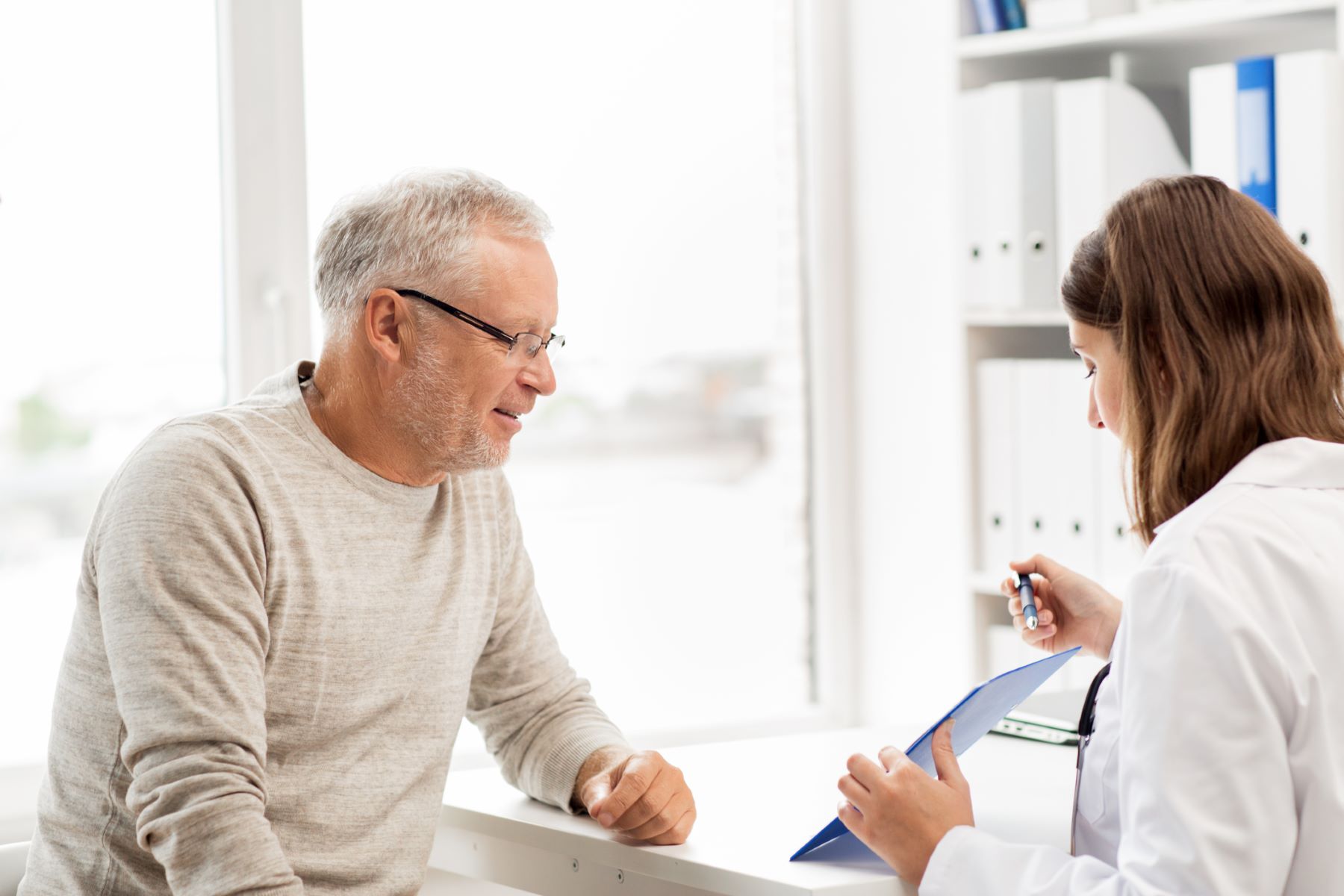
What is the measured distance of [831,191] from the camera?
2855mm

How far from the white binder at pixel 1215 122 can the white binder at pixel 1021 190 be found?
262mm

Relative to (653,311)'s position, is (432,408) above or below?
below

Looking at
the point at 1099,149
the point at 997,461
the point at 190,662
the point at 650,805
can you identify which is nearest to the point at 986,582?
the point at 997,461

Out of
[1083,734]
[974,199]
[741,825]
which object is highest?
[974,199]

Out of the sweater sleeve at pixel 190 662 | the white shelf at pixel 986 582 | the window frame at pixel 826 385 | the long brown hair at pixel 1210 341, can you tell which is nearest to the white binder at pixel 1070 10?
the window frame at pixel 826 385

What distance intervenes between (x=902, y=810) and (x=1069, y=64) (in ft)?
5.38

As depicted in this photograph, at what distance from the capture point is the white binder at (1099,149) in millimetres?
2256

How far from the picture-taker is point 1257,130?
2.03 meters

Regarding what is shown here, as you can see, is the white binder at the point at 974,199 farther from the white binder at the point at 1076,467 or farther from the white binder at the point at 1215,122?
the white binder at the point at 1215,122

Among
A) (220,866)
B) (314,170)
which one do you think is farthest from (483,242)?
(314,170)

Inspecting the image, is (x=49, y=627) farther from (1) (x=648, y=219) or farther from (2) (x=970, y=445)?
(2) (x=970, y=445)

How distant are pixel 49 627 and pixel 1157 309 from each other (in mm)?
1721

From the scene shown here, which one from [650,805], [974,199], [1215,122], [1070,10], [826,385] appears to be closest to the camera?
[650,805]

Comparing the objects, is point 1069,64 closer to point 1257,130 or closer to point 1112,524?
point 1257,130
